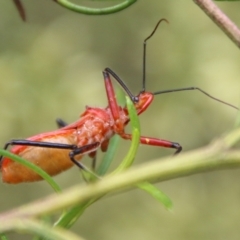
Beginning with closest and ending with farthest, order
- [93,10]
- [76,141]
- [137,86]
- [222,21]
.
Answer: [222,21]
[93,10]
[76,141]
[137,86]

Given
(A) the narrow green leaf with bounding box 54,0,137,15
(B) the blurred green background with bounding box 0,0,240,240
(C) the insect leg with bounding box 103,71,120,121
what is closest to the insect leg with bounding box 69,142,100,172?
(C) the insect leg with bounding box 103,71,120,121

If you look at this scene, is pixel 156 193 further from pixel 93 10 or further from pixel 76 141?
pixel 76 141

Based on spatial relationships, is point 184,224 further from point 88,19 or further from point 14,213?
point 14,213

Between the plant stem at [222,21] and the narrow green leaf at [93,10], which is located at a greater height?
the narrow green leaf at [93,10]

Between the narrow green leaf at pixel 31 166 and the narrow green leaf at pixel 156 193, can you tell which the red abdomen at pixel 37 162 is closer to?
the narrow green leaf at pixel 31 166

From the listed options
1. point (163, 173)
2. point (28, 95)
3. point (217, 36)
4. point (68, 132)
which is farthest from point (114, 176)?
point (217, 36)

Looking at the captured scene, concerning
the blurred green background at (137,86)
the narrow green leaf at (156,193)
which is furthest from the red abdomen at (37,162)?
the blurred green background at (137,86)

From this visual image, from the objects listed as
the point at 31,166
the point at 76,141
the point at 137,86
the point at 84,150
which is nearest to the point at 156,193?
the point at 31,166
